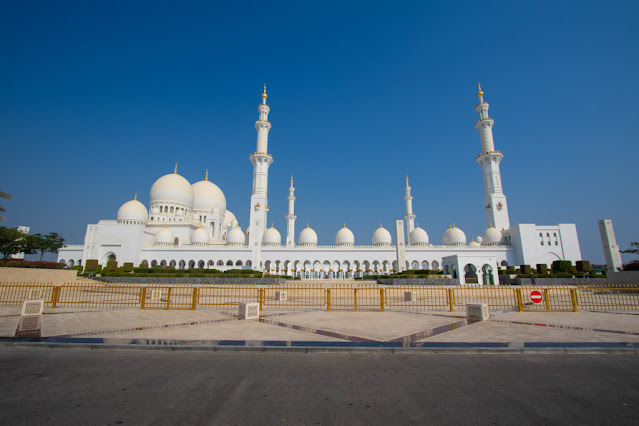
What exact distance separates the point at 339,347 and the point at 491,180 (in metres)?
49.9

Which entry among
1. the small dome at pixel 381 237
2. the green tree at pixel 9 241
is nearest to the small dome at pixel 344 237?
the small dome at pixel 381 237

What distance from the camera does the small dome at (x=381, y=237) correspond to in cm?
4850

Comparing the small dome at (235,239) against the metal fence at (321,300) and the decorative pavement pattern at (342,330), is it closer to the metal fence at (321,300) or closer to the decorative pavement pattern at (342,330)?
the metal fence at (321,300)

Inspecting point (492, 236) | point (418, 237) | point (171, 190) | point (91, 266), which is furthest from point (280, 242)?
point (492, 236)

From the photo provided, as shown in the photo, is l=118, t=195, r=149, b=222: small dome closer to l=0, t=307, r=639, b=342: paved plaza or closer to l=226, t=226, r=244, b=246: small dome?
l=226, t=226, r=244, b=246: small dome

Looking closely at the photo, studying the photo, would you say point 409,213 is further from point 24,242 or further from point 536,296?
point 24,242

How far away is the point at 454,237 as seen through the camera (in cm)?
4888

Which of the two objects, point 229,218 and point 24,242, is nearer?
point 24,242

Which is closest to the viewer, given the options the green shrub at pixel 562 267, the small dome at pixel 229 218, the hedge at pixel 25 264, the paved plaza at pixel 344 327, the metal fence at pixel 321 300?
the paved plaza at pixel 344 327

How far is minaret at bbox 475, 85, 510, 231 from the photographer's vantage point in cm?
4788

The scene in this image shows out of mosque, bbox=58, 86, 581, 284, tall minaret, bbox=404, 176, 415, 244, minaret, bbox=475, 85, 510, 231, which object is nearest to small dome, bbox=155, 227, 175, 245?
mosque, bbox=58, 86, 581, 284

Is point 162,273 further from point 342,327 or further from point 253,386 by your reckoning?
point 253,386

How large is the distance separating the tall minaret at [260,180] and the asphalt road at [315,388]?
124 ft

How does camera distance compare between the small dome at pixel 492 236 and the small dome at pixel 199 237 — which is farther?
the small dome at pixel 492 236
